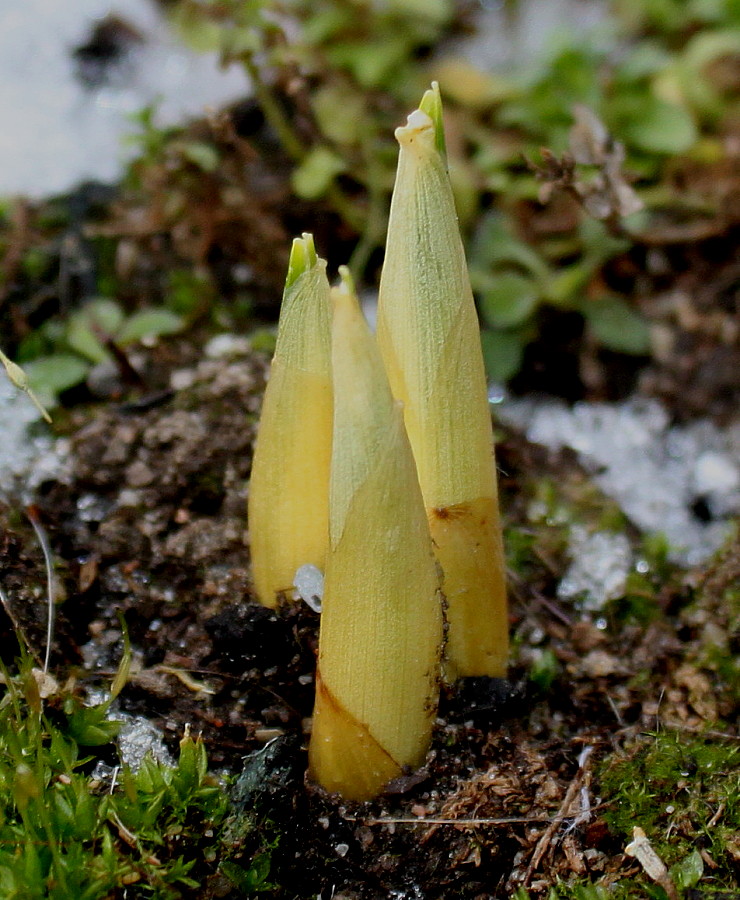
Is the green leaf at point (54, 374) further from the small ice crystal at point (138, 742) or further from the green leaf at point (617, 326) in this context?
the green leaf at point (617, 326)

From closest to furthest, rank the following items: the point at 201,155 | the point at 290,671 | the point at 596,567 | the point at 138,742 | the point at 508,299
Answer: the point at 138,742 < the point at 290,671 < the point at 596,567 < the point at 201,155 < the point at 508,299

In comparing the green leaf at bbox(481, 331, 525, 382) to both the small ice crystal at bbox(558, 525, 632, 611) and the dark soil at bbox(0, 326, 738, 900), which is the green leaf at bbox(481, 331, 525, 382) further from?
the small ice crystal at bbox(558, 525, 632, 611)

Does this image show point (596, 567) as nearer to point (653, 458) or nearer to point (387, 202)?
point (653, 458)

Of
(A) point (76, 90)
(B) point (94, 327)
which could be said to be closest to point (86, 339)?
(B) point (94, 327)

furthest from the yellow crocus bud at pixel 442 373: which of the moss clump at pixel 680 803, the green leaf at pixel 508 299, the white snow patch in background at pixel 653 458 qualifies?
the green leaf at pixel 508 299

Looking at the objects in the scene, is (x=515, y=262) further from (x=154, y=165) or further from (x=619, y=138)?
(x=154, y=165)

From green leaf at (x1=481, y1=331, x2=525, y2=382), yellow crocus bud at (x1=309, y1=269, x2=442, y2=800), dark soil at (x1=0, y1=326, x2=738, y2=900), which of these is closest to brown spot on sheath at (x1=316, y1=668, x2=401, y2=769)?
yellow crocus bud at (x1=309, y1=269, x2=442, y2=800)
